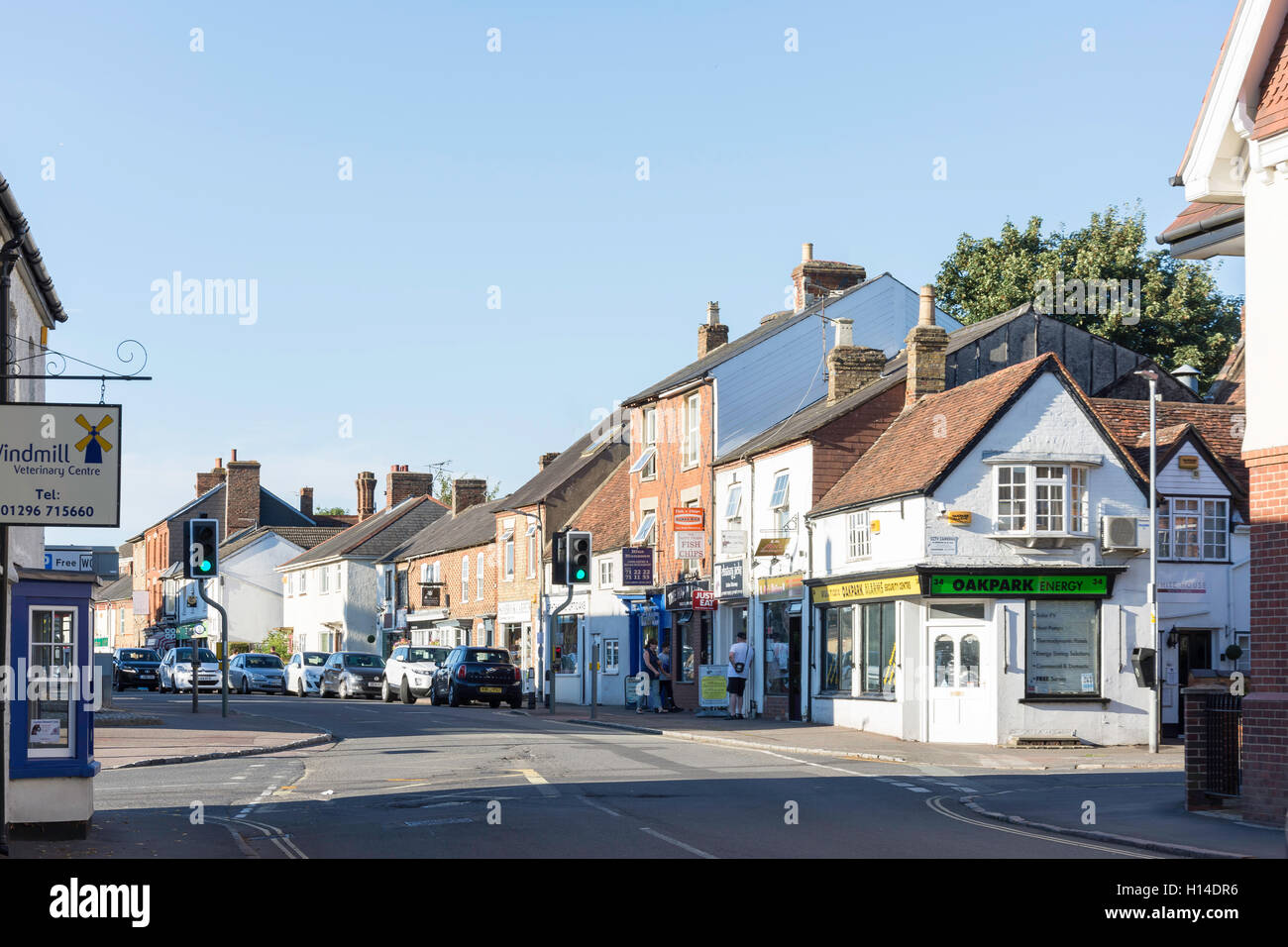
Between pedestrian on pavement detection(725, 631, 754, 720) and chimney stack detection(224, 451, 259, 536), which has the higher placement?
chimney stack detection(224, 451, 259, 536)

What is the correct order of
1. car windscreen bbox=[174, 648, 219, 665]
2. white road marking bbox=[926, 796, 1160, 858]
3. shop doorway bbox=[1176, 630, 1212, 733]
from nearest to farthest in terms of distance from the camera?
1. white road marking bbox=[926, 796, 1160, 858]
2. shop doorway bbox=[1176, 630, 1212, 733]
3. car windscreen bbox=[174, 648, 219, 665]

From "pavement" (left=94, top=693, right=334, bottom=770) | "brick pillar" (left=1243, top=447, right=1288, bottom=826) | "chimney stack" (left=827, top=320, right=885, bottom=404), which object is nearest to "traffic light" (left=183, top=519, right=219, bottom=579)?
"pavement" (left=94, top=693, right=334, bottom=770)

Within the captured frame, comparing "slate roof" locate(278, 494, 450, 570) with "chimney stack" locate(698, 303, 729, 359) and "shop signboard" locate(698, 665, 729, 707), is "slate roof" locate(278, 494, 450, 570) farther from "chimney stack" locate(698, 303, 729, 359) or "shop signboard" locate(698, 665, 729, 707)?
"shop signboard" locate(698, 665, 729, 707)

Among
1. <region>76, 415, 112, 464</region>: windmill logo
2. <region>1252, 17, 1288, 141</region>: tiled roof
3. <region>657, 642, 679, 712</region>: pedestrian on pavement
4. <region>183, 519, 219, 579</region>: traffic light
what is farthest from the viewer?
<region>657, 642, 679, 712</region>: pedestrian on pavement

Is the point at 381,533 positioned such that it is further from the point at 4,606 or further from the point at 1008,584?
the point at 4,606

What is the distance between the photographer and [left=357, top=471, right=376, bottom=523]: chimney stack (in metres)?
88.6

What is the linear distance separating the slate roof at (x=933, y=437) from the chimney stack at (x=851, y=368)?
12.6 ft

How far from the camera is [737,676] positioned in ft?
116

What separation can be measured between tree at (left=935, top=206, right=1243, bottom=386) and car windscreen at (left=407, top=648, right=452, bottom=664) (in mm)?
22485
